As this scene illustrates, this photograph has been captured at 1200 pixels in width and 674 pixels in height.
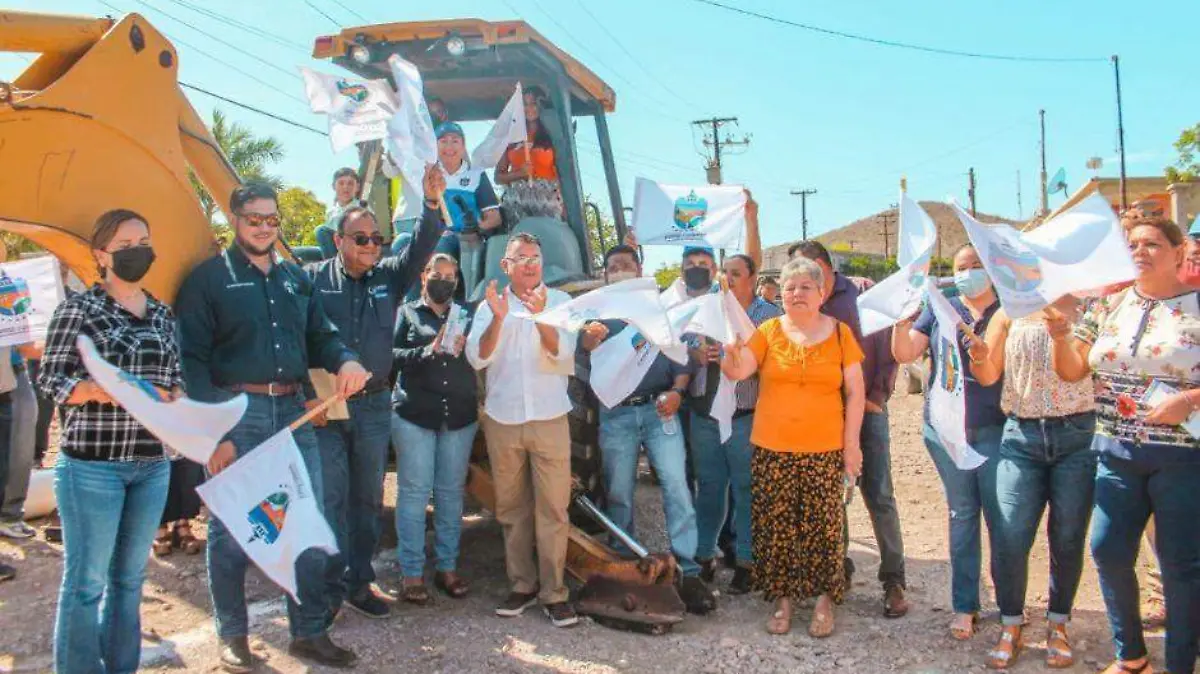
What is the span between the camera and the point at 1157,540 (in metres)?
3.66

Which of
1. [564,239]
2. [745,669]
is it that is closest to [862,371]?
[745,669]

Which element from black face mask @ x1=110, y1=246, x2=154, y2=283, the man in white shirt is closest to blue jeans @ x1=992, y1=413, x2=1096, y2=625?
the man in white shirt

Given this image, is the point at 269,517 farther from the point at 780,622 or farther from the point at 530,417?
the point at 780,622

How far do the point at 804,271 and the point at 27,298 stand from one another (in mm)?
4913

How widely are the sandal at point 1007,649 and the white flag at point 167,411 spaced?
3.47 meters

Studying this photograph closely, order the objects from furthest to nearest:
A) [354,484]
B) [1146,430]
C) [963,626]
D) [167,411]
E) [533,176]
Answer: [533,176] → [354,484] → [963,626] → [1146,430] → [167,411]

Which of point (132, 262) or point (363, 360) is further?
point (363, 360)

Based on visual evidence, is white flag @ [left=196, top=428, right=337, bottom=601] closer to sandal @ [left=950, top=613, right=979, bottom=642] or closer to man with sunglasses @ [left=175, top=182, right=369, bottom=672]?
man with sunglasses @ [left=175, top=182, right=369, bottom=672]

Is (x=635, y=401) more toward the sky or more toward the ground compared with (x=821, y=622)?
more toward the sky

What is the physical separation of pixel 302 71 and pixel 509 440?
2.44 metres

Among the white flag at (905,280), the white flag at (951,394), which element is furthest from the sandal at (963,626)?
the white flag at (905,280)

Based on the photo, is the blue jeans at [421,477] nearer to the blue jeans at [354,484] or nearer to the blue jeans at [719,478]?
the blue jeans at [354,484]

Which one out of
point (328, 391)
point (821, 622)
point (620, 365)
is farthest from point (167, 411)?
point (821, 622)

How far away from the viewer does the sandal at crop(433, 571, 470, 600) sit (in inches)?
192
